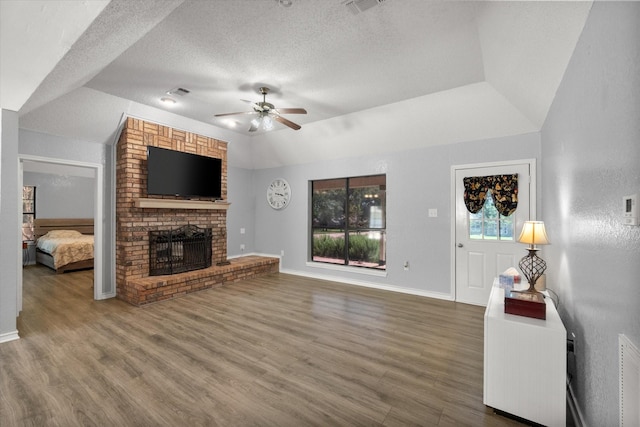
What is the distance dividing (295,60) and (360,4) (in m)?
0.95

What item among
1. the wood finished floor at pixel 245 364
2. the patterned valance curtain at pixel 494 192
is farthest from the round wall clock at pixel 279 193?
the patterned valance curtain at pixel 494 192

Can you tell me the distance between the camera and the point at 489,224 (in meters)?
4.02

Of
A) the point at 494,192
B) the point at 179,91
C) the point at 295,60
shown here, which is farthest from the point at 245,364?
the point at 494,192

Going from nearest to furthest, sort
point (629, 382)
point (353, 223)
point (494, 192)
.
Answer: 1. point (629, 382)
2. point (494, 192)
3. point (353, 223)

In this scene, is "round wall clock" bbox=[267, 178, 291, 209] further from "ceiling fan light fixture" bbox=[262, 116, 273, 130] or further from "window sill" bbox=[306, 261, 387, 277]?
"ceiling fan light fixture" bbox=[262, 116, 273, 130]

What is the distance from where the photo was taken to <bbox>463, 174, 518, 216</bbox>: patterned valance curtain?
3.81m

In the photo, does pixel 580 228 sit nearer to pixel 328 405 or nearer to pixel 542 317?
pixel 542 317

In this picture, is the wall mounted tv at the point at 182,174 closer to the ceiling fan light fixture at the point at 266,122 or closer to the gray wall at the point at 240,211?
the gray wall at the point at 240,211

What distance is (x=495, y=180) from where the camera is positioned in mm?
3922

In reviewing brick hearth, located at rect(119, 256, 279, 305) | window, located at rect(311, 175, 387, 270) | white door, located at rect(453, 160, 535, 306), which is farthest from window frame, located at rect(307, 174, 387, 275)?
white door, located at rect(453, 160, 535, 306)

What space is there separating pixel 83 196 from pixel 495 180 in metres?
9.70

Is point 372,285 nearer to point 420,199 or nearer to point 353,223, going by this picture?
point 353,223

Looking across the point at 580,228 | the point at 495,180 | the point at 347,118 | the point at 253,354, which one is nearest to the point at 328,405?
the point at 253,354

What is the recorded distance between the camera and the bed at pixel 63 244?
595cm
